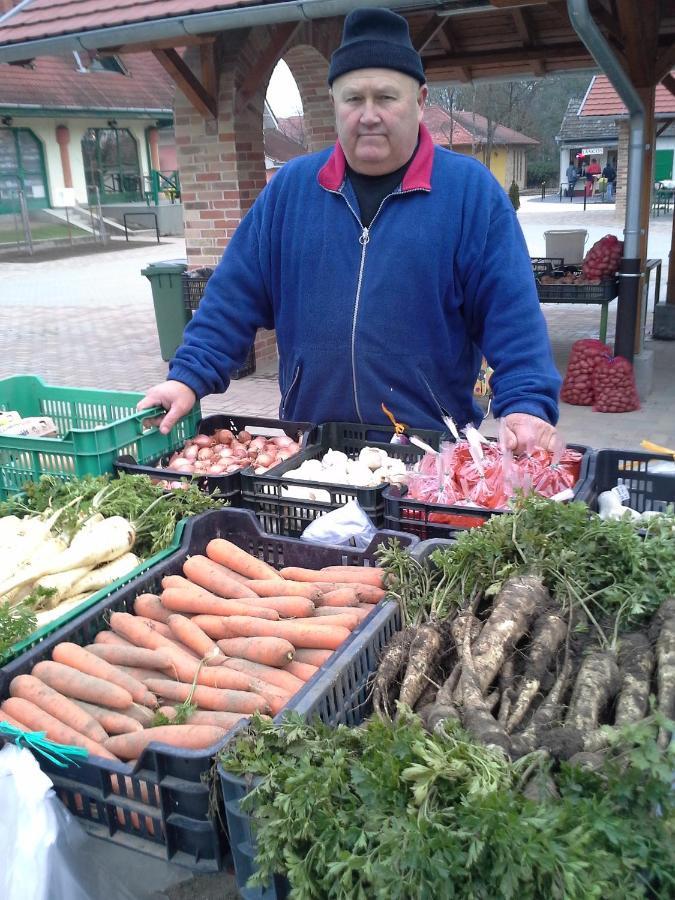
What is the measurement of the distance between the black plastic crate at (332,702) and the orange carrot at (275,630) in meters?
0.12

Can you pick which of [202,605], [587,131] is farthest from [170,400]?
[587,131]

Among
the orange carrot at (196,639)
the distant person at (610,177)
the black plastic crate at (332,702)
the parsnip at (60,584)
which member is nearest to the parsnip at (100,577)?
the parsnip at (60,584)

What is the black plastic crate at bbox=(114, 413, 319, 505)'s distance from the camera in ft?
9.98

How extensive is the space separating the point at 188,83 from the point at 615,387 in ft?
17.1

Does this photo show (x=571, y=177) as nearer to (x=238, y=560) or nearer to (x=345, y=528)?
(x=345, y=528)

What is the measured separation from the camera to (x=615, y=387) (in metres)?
8.15

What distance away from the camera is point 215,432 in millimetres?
3723

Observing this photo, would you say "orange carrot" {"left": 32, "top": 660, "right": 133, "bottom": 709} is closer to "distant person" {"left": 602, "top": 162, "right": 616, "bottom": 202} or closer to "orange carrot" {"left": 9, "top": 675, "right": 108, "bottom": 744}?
"orange carrot" {"left": 9, "top": 675, "right": 108, "bottom": 744}

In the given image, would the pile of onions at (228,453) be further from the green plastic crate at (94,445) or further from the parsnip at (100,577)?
the parsnip at (100,577)

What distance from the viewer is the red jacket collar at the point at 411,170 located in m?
3.16

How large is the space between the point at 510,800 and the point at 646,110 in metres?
8.73

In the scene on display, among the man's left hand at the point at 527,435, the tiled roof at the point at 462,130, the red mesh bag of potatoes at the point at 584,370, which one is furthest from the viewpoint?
the tiled roof at the point at 462,130

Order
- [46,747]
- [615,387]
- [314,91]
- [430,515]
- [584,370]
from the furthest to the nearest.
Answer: [314,91]
[584,370]
[615,387]
[430,515]
[46,747]

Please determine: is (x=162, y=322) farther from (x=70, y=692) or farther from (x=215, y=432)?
(x=70, y=692)
